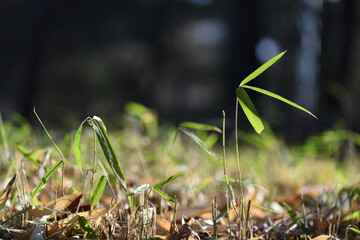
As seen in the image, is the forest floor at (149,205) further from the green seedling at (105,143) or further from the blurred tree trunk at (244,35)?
the blurred tree trunk at (244,35)

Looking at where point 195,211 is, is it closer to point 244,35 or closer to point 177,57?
point 244,35

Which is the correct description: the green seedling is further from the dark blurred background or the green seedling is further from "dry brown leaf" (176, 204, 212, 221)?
the dark blurred background

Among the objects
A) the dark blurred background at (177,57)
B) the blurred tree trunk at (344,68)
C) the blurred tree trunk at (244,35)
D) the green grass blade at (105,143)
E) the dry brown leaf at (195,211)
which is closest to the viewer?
the green grass blade at (105,143)

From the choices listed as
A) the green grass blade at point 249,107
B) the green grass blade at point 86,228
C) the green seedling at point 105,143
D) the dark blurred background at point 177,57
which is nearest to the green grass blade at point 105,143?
the green seedling at point 105,143

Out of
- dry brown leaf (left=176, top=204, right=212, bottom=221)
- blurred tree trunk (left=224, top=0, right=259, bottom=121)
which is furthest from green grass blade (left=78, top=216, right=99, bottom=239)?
blurred tree trunk (left=224, top=0, right=259, bottom=121)

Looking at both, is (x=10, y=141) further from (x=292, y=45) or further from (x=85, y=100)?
(x=85, y=100)

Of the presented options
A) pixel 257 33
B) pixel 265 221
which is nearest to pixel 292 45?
pixel 257 33
